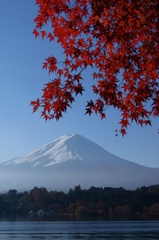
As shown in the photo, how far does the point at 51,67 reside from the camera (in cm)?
534

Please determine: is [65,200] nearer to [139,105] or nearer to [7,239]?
[7,239]

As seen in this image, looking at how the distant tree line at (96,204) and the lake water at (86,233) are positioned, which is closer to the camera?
the lake water at (86,233)

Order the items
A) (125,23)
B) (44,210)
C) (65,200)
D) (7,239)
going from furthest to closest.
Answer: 1. (44,210)
2. (65,200)
3. (7,239)
4. (125,23)

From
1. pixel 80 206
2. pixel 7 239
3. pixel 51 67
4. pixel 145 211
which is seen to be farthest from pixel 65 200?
pixel 51 67

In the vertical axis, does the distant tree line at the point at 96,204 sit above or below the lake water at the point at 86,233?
above

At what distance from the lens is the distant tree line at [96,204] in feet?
226

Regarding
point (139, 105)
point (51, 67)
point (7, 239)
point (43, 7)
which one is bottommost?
point (7, 239)

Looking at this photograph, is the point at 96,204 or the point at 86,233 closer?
the point at 86,233

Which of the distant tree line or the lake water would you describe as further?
the distant tree line

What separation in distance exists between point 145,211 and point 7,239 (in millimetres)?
43515

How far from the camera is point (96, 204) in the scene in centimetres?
7188

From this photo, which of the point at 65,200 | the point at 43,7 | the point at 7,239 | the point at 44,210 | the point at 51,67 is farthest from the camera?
the point at 44,210

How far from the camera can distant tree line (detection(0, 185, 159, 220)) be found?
2707 inches

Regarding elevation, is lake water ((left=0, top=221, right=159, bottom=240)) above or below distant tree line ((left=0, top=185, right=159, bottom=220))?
below
